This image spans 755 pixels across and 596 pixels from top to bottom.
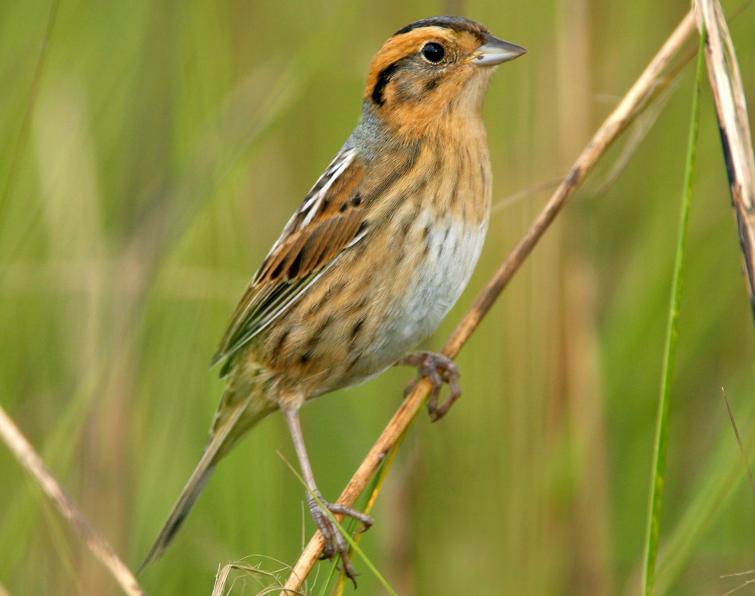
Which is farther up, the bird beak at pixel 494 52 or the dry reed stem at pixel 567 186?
the bird beak at pixel 494 52

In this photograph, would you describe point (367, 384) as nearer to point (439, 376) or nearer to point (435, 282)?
point (439, 376)

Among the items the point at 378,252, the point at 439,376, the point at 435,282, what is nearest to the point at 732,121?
the point at 435,282

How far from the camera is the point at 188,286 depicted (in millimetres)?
3127

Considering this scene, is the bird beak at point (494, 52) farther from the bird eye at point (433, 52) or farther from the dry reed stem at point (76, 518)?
the dry reed stem at point (76, 518)

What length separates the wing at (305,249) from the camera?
10.0 ft

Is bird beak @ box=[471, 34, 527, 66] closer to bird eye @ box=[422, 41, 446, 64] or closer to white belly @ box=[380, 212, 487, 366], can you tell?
bird eye @ box=[422, 41, 446, 64]

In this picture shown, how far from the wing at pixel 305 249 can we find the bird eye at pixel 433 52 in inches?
13.3

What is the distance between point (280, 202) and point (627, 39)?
1363 millimetres

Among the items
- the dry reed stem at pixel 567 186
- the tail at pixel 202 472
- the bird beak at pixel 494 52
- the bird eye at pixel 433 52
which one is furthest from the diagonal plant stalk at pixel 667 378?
the tail at pixel 202 472

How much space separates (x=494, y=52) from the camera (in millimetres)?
2961

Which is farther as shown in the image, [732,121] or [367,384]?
[367,384]

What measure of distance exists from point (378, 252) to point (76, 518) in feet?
4.08

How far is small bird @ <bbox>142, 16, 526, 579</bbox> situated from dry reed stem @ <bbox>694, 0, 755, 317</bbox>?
87 cm

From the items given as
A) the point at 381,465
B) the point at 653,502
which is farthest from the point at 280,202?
the point at 653,502
